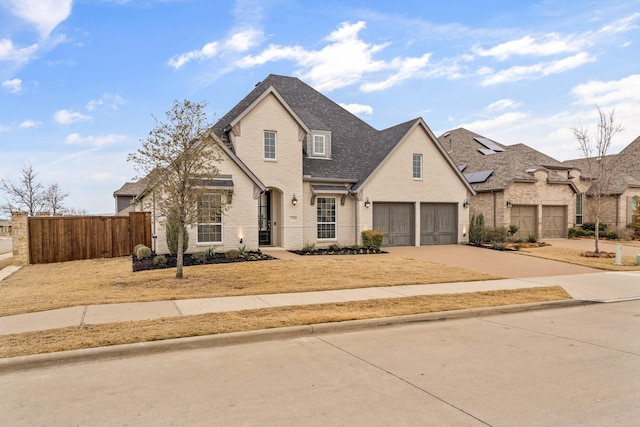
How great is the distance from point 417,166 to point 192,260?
13378 millimetres

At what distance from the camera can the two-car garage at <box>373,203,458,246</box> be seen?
74.6 ft

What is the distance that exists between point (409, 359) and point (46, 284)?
10.9 metres

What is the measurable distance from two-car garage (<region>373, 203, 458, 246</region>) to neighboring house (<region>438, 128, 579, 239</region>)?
4.28 meters

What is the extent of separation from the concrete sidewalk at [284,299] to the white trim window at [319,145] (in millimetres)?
12277

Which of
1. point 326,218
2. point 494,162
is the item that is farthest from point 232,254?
point 494,162

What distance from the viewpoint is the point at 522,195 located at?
88.6 feet

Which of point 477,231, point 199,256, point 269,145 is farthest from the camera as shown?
point 477,231

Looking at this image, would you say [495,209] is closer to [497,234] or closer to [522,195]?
[522,195]

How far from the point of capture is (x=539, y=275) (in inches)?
561

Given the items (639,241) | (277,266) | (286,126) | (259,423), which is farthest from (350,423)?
(639,241)

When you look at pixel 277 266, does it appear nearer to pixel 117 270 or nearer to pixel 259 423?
pixel 117 270

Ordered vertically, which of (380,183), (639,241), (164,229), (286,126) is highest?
(286,126)

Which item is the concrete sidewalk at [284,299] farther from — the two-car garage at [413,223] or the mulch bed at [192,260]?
→ the two-car garage at [413,223]

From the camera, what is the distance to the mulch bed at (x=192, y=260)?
48.4ft
